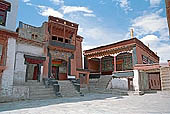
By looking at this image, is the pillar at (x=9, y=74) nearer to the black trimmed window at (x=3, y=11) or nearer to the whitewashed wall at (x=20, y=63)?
the black trimmed window at (x=3, y=11)

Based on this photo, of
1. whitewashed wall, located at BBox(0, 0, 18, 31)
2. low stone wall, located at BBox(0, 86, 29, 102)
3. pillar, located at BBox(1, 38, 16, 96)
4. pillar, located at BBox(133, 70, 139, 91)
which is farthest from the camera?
pillar, located at BBox(133, 70, 139, 91)

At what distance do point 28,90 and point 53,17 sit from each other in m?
9.11

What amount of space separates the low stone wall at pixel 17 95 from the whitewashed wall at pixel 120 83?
10571mm

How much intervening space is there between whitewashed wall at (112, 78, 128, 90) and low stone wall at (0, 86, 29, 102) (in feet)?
34.7

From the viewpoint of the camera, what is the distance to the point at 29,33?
14.8m

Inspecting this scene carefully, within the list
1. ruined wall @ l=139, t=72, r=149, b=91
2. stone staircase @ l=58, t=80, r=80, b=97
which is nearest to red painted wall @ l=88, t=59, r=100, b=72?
stone staircase @ l=58, t=80, r=80, b=97

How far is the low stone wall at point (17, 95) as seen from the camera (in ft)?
31.2

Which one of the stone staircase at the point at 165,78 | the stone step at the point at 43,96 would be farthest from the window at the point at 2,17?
the stone staircase at the point at 165,78

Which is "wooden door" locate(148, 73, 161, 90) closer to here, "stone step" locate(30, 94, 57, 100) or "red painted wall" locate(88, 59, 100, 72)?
"red painted wall" locate(88, 59, 100, 72)

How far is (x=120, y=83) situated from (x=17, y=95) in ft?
37.7

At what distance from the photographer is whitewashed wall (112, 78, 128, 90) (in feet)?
53.2

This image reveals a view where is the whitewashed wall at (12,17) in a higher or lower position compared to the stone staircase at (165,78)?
higher

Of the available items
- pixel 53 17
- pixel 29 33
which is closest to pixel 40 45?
pixel 29 33

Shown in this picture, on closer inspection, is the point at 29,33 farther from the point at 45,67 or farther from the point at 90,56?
the point at 90,56
